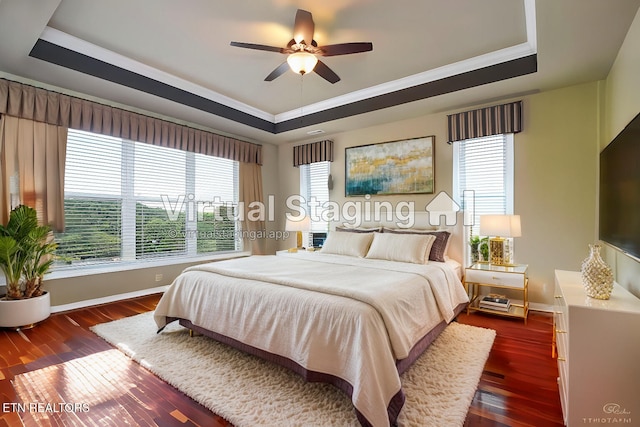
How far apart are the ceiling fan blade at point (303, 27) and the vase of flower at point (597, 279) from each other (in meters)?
2.55

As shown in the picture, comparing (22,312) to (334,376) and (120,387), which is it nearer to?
(120,387)

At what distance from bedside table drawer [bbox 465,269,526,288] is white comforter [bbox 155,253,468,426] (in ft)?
1.22

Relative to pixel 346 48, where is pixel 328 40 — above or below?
above

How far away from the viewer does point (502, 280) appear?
3.17 m

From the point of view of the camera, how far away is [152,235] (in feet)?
13.8

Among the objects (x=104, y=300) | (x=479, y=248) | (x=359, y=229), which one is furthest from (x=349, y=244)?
(x=104, y=300)

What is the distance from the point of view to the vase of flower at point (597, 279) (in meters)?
1.66

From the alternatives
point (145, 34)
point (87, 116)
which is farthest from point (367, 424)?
point (87, 116)

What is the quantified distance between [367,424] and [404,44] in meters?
3.07

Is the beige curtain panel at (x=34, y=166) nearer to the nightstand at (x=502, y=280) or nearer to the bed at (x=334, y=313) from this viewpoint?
the bed at (x=334, y=313)

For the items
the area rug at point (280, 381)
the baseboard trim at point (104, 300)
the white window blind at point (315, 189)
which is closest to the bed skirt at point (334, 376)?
the area rug at point (280, 381)

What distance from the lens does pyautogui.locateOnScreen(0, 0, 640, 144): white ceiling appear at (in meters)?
2.30

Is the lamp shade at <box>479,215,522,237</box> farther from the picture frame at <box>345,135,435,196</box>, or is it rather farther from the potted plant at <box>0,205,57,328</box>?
the potted plant at <box>0,205,57,328</box>

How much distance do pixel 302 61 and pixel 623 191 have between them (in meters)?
2.46
